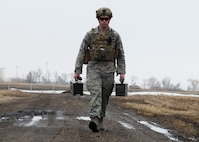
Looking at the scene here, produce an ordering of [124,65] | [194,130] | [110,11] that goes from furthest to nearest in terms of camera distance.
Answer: [194,130], [124,65], [110,11]

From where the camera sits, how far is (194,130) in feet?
32.1

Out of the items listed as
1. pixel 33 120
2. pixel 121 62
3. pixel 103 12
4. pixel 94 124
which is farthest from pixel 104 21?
pixel 33 120

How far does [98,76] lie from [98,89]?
0.26 m

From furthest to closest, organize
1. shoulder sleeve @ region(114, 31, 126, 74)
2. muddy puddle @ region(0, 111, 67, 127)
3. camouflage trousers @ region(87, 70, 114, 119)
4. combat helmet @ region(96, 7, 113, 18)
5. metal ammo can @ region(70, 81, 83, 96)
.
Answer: muddy puddle @ region(0, 111, 67, 127) → metal ammo can @ region(70, 81, 83, 96) → shoulder sleeve @ region(114, 31, 126, 74) → camouflage trousers @ region(87, 70, 114, 119) → combat helmet @ region(96, 7, 113, 18)

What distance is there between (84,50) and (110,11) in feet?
2.92

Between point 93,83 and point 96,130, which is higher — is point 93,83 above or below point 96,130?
above

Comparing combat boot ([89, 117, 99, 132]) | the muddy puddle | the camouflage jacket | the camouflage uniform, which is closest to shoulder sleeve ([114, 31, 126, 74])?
the camouflage uniform

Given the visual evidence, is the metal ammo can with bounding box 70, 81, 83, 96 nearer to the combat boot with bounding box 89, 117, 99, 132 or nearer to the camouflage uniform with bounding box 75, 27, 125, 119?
the camouflage uniform with bounding box 75, 27, 125, 119

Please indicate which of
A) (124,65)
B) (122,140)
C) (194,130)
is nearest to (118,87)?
(124,65)

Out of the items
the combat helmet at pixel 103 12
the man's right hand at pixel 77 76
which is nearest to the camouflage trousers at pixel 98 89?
the man's right hand at pixel 77 76

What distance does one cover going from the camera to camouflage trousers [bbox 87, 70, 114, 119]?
7102 mm

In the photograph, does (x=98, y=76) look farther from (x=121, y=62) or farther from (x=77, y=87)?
(x=77, y=87)

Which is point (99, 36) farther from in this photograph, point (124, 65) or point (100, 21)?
point (124, 65)

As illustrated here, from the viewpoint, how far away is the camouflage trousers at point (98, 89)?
7102mm
